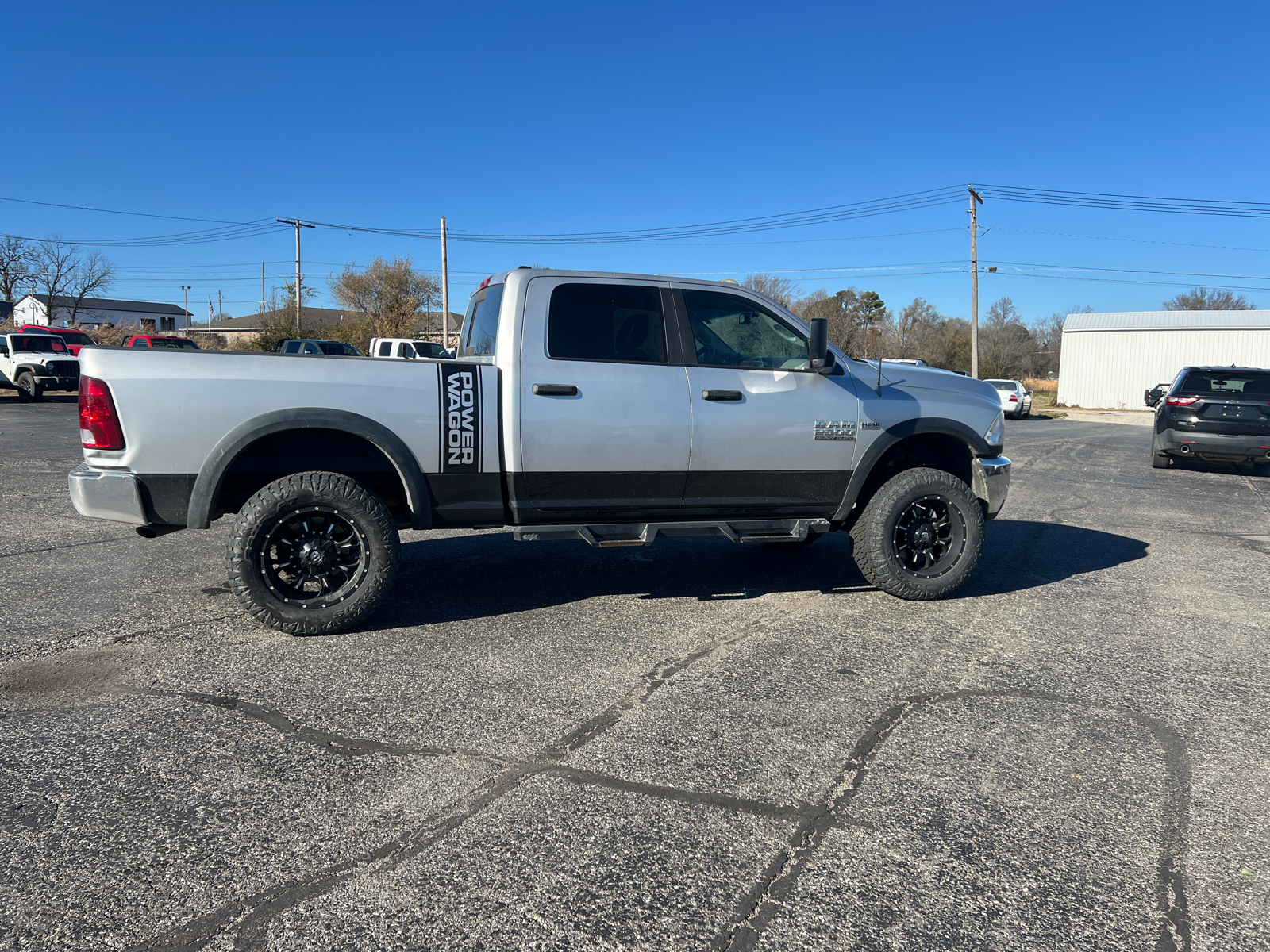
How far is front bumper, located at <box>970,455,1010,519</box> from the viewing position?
6.02 metres

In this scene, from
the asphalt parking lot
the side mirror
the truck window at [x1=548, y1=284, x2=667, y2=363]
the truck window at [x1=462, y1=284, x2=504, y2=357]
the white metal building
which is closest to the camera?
the asphalt parking lot

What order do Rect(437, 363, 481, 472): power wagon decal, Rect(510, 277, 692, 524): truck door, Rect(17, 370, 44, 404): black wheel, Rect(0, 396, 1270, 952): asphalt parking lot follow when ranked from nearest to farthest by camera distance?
Rect(0, 396, 1270, 952): asphalt parking lot
Rect(437, 363, 481, 472): power wagon decal
Rect(510, 277, 692, 524): truck door
Rect(17, 370, 44, 404): black wheel

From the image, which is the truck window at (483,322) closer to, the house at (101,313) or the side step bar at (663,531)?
the side step bar at (663,531)

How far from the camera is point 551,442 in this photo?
5125mm

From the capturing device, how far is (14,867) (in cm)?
263

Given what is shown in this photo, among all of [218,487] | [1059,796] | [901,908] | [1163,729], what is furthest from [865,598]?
[218,487]

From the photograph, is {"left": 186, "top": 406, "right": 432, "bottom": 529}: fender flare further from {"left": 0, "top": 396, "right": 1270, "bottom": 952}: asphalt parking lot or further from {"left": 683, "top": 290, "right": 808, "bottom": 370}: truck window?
{"left": 683, "top": 290, "right": 808, "bottom": 370}: truck window

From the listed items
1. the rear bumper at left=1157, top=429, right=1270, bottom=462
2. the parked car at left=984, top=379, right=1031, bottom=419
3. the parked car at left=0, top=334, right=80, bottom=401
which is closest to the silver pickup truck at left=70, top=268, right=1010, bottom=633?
the rear bumper at left=1157, top=429, right=1270, bottom=462

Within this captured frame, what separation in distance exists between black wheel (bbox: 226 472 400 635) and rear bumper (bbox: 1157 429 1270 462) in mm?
12966

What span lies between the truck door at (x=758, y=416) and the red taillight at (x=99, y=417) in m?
3.18

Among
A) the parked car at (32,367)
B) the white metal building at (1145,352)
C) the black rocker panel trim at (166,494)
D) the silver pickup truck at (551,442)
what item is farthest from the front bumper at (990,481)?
the white metal building at (1145,352)

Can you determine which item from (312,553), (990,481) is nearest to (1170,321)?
(990,481)

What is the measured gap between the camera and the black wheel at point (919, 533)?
571cm

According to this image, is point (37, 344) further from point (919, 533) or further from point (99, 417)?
point (919, 533)
